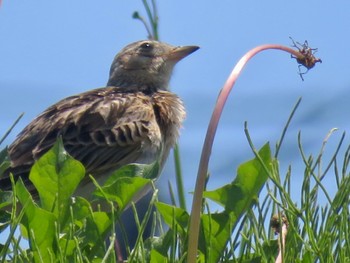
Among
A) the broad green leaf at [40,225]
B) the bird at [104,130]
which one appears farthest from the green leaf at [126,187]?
the bird at [104,130]

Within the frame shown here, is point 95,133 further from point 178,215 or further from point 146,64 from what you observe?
point 178,215


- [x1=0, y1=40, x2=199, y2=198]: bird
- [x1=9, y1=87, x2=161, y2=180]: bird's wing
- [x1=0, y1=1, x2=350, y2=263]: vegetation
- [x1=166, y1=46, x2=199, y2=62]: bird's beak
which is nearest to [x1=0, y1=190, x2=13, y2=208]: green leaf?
[x1=0, y1=1, x2=350, y2=263]: vegetation

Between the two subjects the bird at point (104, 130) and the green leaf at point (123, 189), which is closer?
the green leaf at point (123, 189)

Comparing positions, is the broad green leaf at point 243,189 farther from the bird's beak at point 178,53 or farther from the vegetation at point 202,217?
the bird's beak at point 178,53

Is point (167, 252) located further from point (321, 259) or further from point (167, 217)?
point (321, 259)

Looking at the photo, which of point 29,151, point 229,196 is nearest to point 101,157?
point 29,151

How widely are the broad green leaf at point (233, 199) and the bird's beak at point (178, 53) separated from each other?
3745mm

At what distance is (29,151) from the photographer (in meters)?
5.30

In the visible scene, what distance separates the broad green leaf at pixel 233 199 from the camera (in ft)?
8.19

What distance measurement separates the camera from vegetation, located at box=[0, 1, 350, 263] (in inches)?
90.2

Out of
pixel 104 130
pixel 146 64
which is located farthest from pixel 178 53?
pixel 104 130

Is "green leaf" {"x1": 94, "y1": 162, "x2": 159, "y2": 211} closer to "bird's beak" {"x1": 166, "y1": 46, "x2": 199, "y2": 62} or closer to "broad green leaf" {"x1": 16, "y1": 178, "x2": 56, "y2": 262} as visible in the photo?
"broad green leaf" {"x1": 16, "y1": 178, "x2": 56, "y2": 262}

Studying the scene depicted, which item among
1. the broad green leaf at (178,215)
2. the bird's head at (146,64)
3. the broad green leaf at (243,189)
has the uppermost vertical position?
the broad green leaf at (243,189)

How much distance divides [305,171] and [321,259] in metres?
0.23
